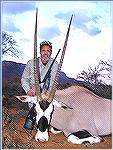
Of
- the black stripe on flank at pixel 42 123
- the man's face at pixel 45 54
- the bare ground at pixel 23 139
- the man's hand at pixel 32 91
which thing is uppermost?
the man's face at pixel 45 54

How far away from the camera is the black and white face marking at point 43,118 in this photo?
7.96 ft

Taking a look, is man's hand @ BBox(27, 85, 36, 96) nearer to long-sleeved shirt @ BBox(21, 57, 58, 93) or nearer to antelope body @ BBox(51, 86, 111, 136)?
long-sleeved shirt @ BBox(21, 57, 58, 93)

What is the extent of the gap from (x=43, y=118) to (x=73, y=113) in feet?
0.56

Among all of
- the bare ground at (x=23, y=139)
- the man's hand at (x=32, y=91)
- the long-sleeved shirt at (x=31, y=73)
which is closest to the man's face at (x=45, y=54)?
the long-sleeved shirt at (x=31, y=73)

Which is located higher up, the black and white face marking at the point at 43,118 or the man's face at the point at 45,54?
the man's face at the point at 45,54

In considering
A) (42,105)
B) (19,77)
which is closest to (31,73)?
(19,77)

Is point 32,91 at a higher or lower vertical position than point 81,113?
higher

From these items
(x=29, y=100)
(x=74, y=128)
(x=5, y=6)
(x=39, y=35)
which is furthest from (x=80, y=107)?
(x=5, y=6)

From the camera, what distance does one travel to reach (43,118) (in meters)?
2.43

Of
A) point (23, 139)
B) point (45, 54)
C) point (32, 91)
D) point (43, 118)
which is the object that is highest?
point (45, 54)

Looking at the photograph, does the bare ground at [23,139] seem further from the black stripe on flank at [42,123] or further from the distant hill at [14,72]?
the distant hill at [14,72]

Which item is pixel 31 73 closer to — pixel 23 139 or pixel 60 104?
pixel 60 104

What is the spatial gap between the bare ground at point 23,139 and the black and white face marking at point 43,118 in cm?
3

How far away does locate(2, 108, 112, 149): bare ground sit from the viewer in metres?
2.43
